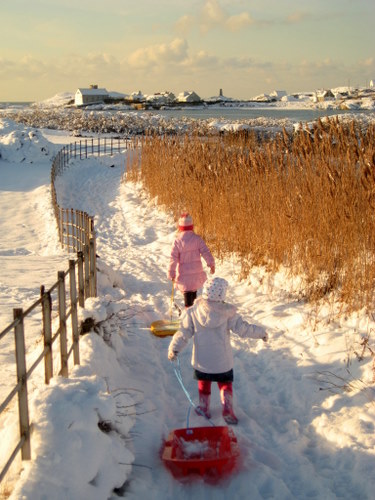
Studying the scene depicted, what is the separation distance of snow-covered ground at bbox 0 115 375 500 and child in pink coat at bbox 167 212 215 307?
0.64 metres

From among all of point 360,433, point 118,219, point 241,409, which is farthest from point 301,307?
point 118,219

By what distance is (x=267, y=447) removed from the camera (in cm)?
402

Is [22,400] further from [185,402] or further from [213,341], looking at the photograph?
[185,402]

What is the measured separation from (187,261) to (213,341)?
2.45 metres

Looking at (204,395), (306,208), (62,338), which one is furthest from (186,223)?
(62,338)

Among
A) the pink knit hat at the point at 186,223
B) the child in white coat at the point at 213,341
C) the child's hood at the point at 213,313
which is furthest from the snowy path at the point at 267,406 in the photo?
the pink knit hat at the point at 186,223

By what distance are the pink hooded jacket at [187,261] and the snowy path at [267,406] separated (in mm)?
646

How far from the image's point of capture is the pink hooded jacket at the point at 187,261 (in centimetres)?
676

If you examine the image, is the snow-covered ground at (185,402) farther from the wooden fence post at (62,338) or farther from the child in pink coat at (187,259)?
the child in pink coat at (187,259)

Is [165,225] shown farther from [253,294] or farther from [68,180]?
[68,180]

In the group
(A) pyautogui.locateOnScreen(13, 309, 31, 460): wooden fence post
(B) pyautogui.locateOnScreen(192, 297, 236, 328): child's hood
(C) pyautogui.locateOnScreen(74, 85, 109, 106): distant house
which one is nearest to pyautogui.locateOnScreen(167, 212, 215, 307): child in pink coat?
(B) pyautogui.locateOnScreen(192, 297, 236, 328): child's hood

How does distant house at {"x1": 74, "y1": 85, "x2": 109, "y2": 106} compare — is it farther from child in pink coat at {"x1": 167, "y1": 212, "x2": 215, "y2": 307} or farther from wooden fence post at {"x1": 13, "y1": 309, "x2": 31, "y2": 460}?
wooden fence post at {"x1": 13, "y1": 309, "x2": 31, "y2": 460}

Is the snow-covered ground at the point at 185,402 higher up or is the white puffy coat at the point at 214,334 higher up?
the white puffy coat at the point at 214,334

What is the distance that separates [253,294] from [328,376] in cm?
256
